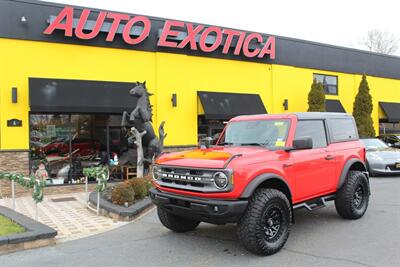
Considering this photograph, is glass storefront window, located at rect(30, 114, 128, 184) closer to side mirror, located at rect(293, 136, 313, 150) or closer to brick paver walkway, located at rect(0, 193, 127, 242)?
brick paver walkway, located at rect(0, 193, 127, 242)

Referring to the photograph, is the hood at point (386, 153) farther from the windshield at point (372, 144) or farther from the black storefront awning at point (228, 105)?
the black storefront awning at point (228, 105)

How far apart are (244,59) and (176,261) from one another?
1335 cm

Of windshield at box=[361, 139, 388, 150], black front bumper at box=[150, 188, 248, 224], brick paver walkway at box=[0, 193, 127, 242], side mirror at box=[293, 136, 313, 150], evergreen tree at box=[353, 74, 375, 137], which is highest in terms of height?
evergreen tree at box=[353, 74, 375, 137]

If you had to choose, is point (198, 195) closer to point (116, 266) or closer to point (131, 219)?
point (116, 266)

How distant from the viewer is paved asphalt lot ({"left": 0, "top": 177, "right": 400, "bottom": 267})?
543 cm

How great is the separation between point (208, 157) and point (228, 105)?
34.9 feet

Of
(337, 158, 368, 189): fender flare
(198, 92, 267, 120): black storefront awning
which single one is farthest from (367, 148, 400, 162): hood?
(337, 158, 368, 189): fender flare

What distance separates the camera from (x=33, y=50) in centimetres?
1286

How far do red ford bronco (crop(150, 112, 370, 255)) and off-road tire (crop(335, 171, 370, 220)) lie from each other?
0.02 meters

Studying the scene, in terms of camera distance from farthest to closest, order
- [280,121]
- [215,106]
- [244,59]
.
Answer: [244,59] < [215,106] < [280,121]

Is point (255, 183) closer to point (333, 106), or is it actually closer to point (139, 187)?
point (139, 187)

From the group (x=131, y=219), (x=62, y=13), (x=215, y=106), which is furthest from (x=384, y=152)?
(x=62, y=13)

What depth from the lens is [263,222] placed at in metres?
5.59

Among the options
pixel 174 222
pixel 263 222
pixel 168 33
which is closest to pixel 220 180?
pixel 263 222
